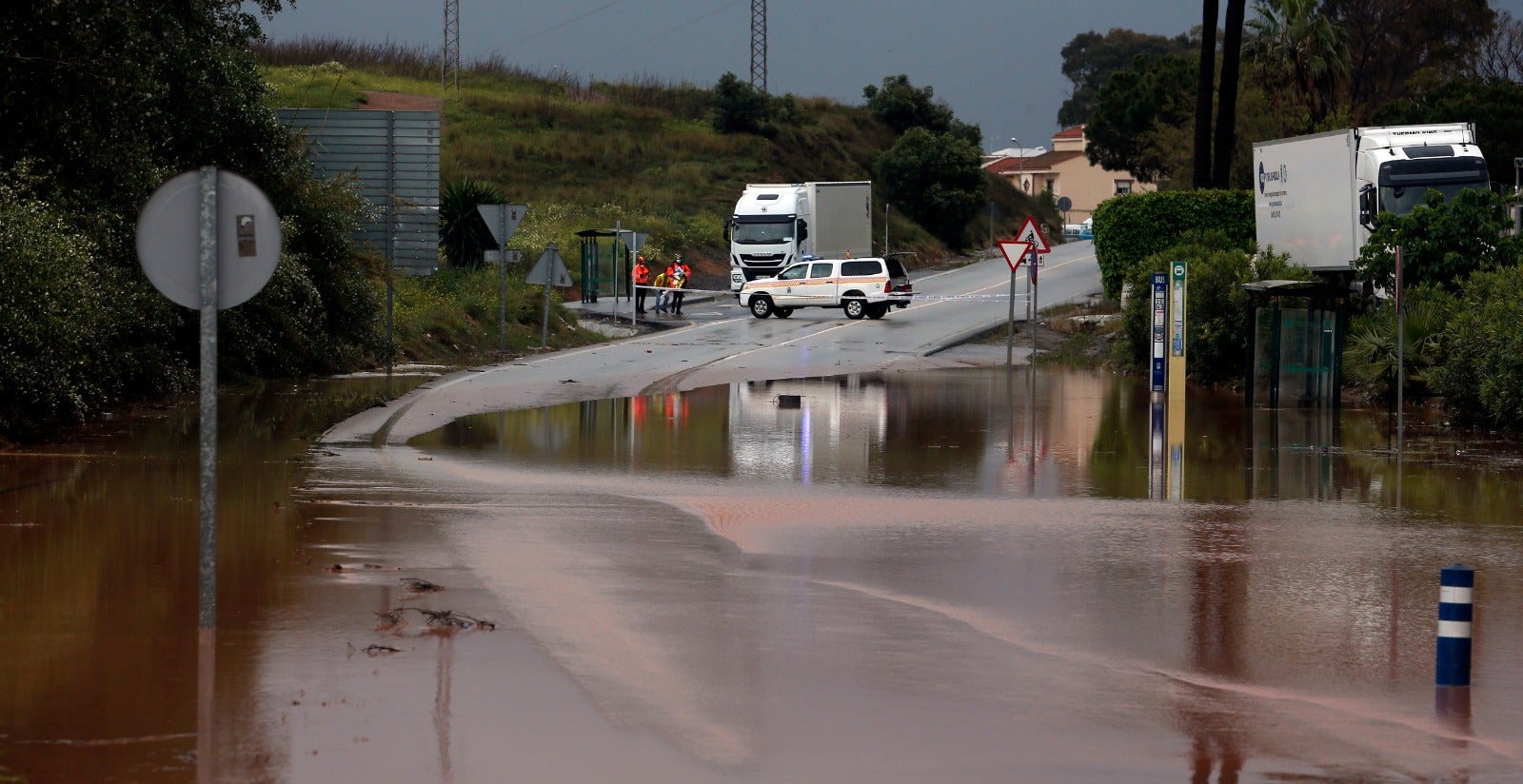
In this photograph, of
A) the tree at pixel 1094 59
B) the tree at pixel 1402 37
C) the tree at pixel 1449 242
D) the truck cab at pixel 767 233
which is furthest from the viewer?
the tree at pixel 1094 59

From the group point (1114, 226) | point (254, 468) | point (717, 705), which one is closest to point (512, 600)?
point (717, 705)

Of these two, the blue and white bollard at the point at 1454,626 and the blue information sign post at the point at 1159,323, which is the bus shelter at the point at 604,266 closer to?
the blue information sign post at the point at 1159,323

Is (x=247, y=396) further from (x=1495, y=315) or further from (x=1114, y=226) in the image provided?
(x=1114, y=226)

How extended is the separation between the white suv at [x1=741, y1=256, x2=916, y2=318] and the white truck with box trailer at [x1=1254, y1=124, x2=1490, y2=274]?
1462cm

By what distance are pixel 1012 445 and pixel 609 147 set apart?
223 feet

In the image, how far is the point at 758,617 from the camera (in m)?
9.28

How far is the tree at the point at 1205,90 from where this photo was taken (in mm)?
41844

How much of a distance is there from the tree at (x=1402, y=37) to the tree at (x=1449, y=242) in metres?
54.8

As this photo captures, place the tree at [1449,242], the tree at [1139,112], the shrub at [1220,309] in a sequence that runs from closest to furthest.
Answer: the tree at [1449,242], the shrub at [1220,309], the tree at [1139,112]

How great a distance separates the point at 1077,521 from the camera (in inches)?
518

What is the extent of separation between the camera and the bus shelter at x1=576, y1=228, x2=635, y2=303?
49688 millimetres

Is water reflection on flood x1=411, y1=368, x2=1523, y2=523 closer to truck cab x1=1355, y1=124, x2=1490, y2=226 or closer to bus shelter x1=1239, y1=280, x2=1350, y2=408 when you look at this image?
bus shelter x1=1239, y1=280, x2=1350, y2=408

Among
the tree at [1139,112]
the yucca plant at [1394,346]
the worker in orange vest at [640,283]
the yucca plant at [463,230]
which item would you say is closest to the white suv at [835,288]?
the worker in orange vest at [640,283]

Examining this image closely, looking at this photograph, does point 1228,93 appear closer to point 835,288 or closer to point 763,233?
point 835,288
